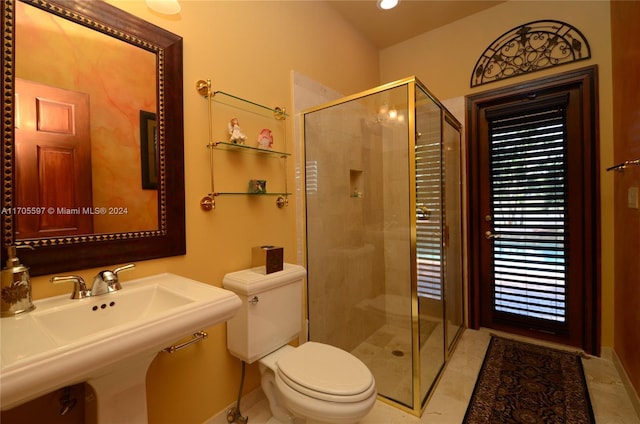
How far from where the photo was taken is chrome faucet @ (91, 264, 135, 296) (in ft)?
3.43

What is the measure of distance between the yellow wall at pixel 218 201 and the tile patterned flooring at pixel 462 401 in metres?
0.41

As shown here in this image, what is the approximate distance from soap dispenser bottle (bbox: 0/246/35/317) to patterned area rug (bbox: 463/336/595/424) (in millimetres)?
2041

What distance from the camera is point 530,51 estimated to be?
232cm

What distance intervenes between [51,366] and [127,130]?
93 cm

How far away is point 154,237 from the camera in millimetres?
1273

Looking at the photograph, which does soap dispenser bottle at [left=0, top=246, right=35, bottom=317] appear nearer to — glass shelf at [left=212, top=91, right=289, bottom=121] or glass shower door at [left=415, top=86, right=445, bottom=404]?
glass shelf at [left=212, top=91, right=289, bottom=121]

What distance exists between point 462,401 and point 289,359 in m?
1.13

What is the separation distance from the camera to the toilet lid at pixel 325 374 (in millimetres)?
1181

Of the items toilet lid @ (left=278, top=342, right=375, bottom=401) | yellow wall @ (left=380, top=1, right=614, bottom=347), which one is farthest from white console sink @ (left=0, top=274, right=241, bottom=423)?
yellow wall @ (left=380, top=1, right=614, bottom=347)

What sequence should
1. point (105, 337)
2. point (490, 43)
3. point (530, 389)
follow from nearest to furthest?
1. point (105, 337)
2. point (530, 389)
3. point (490, 43)

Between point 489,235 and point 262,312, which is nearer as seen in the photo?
point 262,312

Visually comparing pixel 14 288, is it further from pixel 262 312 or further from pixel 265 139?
pixel 265 139

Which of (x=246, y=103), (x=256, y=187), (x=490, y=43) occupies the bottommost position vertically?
(x=256, y=187)

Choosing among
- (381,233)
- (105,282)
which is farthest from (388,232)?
(105,282)
